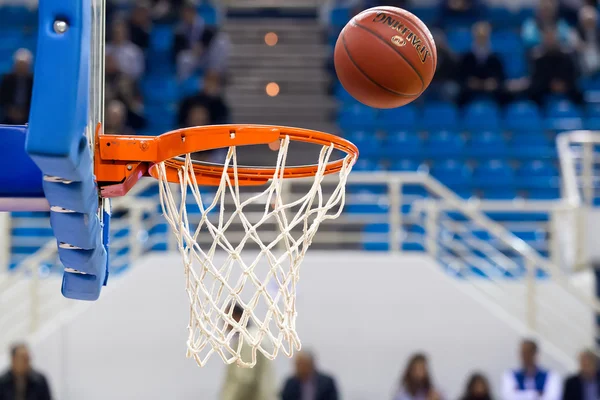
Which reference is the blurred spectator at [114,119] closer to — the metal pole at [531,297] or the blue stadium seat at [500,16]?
the metal pole at [531,297]

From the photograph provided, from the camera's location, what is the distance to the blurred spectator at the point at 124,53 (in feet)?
28.8

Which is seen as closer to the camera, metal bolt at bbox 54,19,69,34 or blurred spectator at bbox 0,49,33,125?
metal bolt at bbox 54,19,69,34

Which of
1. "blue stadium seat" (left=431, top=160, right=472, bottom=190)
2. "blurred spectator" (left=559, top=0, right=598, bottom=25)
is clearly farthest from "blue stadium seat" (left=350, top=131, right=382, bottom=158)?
"blurred spectator" (left=559, top=0, right=598, bottom=25)

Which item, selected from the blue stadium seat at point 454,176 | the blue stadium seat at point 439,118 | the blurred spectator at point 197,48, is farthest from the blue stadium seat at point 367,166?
the blurred spectator at point 197,48

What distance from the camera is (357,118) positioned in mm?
8953

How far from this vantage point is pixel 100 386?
6.64m

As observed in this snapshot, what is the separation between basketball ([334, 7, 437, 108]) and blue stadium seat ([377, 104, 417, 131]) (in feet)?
19.0

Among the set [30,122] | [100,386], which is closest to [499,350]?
[100,386]

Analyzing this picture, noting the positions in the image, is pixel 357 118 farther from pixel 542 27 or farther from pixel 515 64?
pixel 542 27

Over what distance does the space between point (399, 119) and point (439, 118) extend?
377mm

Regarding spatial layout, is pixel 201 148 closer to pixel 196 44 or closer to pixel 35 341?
pixel 35 341

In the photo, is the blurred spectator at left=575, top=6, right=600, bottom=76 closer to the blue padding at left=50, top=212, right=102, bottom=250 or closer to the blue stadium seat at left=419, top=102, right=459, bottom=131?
the blue stadium seat at left=419, top=102, right=459, bottom=131

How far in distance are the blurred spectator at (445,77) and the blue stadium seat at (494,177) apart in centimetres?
101

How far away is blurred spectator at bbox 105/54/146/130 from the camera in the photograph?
818 cm
